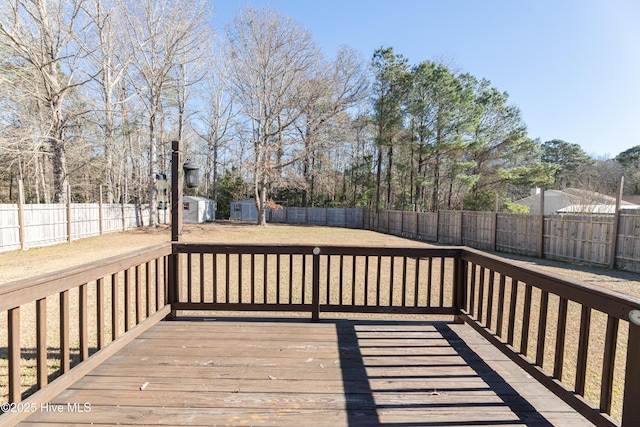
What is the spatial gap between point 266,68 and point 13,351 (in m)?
20.1

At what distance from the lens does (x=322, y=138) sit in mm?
21812

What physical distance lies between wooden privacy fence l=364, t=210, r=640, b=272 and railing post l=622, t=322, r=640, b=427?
980 centimetres

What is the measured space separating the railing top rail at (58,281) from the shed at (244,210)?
26.3m

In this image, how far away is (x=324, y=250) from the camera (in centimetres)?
324

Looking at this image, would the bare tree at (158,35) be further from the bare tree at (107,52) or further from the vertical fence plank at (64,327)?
the vertical fence plank at (64,327)

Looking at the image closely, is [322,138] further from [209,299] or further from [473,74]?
[209,299]

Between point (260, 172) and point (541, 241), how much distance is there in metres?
15.2

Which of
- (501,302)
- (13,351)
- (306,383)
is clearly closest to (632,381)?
(501,302)

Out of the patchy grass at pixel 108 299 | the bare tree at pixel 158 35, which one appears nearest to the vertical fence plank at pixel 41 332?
the patchy grass at pixel 108 299

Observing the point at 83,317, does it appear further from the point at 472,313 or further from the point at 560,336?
the point at 472,313

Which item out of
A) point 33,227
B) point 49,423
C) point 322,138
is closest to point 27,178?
point 33,227

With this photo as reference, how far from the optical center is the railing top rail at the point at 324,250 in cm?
323

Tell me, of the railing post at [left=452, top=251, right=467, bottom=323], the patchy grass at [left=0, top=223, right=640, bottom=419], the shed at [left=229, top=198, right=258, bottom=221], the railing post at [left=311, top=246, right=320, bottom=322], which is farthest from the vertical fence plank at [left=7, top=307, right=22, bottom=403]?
the shed at [left=229, top=198, right=258, bottom=221]

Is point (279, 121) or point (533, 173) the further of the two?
point (279, 121)
